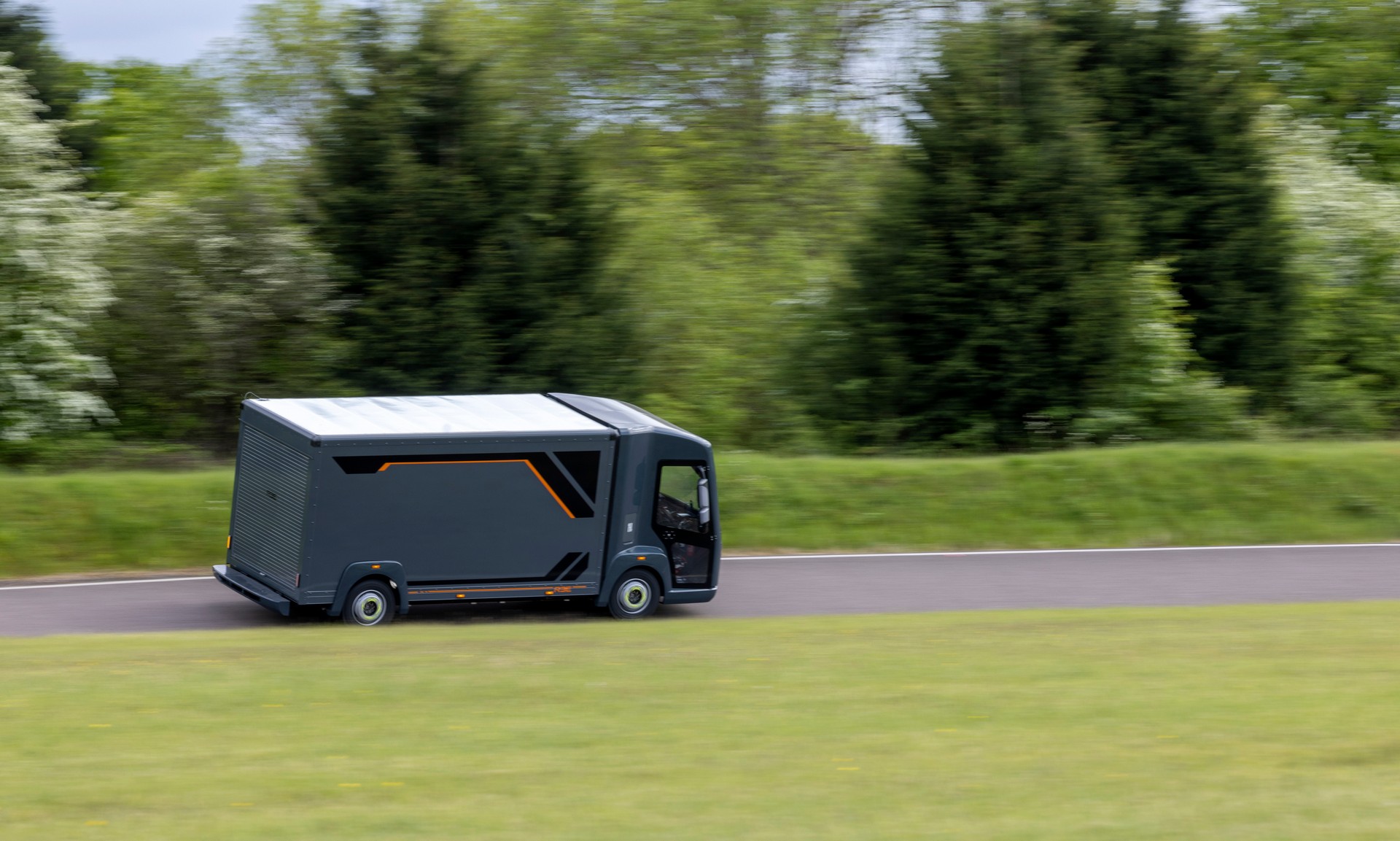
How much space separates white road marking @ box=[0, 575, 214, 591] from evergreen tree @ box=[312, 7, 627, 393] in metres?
6.76

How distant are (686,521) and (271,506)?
4.18m

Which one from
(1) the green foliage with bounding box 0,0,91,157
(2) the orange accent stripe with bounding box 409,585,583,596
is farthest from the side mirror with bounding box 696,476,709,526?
(1) the green foliage with bounding box 0,0,91,157

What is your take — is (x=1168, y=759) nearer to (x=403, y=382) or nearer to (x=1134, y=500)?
(x=1134, y=500)

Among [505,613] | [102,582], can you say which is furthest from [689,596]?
[102,582]

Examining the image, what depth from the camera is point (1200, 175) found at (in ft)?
93.0

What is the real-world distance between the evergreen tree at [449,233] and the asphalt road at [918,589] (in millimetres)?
6789

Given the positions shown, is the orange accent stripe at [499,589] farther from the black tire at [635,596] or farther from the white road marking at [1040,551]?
the white road marking at [1040,551]

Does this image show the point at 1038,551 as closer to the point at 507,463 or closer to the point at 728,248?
the point at 507,463

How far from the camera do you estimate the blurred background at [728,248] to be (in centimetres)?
2377

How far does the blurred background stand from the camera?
936 inches

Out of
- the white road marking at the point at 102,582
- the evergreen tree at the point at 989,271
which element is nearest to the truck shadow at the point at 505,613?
the white road marking at the point at 102,582

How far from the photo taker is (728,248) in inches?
1198

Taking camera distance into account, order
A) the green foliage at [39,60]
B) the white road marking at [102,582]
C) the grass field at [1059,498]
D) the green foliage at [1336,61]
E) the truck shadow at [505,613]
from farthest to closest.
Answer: the green foliage at [1336,61] < the green foliage at [39,60] < the grass field at [1059,498] < the white road marking at [102,582] < the truck shadow at [505,613]

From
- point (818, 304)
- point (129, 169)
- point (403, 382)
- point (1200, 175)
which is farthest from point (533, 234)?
point (129, 169)
